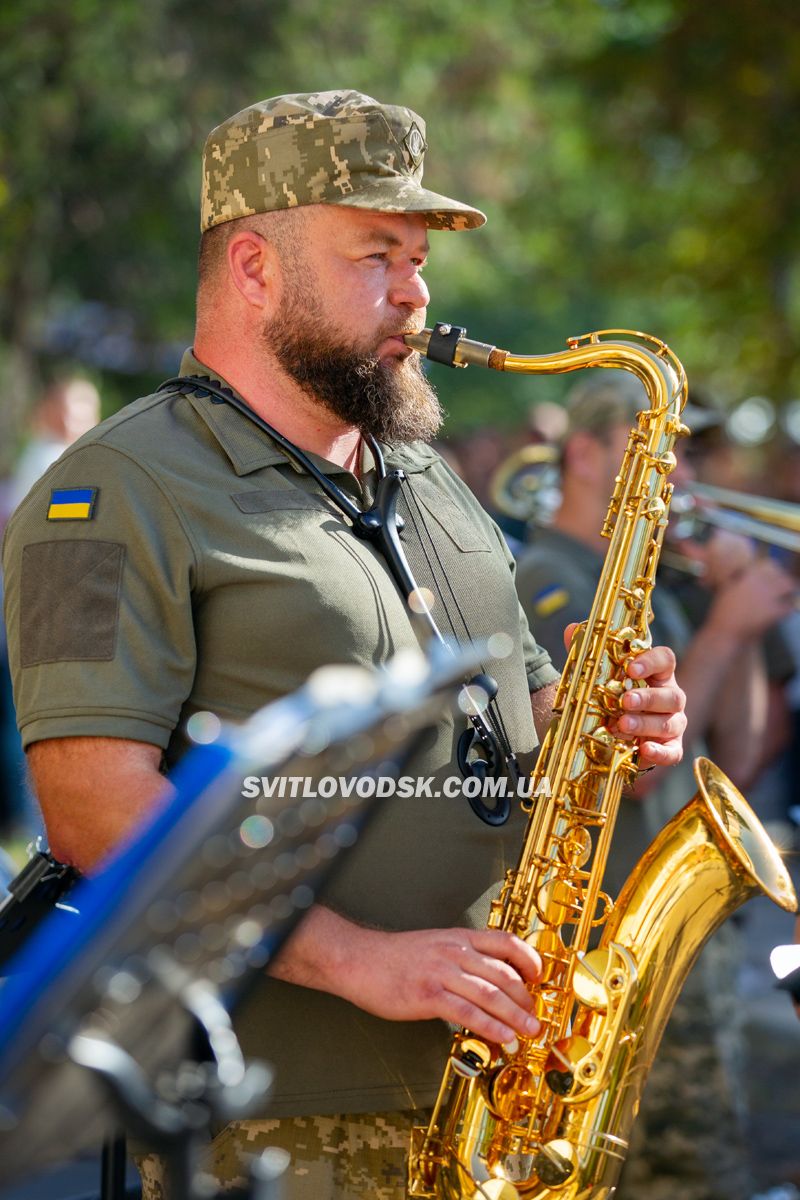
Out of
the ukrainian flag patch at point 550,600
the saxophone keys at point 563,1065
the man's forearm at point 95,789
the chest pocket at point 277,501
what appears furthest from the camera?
the ukrainian flag patch at point 550,600

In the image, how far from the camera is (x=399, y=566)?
2711 mm

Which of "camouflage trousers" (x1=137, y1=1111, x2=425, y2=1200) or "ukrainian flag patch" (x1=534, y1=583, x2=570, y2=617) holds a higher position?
"ukrainian flag patch" (x1=534, y1=583, x2=570, y2=617)

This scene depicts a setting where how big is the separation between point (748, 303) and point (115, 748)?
11.3 metres

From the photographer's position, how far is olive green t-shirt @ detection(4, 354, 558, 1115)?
2.38 meters

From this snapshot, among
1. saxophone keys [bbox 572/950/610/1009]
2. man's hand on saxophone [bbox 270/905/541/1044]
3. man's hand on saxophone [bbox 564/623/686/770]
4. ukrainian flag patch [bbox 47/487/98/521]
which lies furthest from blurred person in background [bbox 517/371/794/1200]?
ukrainian flag patch [bbox 47/487/98/521]

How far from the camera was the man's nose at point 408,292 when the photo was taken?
2.80 metres

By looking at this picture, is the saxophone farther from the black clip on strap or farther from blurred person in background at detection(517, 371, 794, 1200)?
blurred person in background at detection(517, 371, 794, 1200)

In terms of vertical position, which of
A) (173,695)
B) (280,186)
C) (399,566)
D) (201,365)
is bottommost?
(173,695)

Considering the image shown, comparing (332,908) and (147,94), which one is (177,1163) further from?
(147,94)

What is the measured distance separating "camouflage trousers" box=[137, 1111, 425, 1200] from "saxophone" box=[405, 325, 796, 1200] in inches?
2.5

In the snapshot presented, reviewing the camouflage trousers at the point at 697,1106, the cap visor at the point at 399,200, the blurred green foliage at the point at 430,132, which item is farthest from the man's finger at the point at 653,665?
the blurred green foliage at the point at 430,132

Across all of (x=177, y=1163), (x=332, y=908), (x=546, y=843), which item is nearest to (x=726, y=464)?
(x=546, y=843)

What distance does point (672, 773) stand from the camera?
14.3 ft

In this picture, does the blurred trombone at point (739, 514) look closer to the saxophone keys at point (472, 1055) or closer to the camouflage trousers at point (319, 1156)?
the saxophone keys at point (472, 1055)
